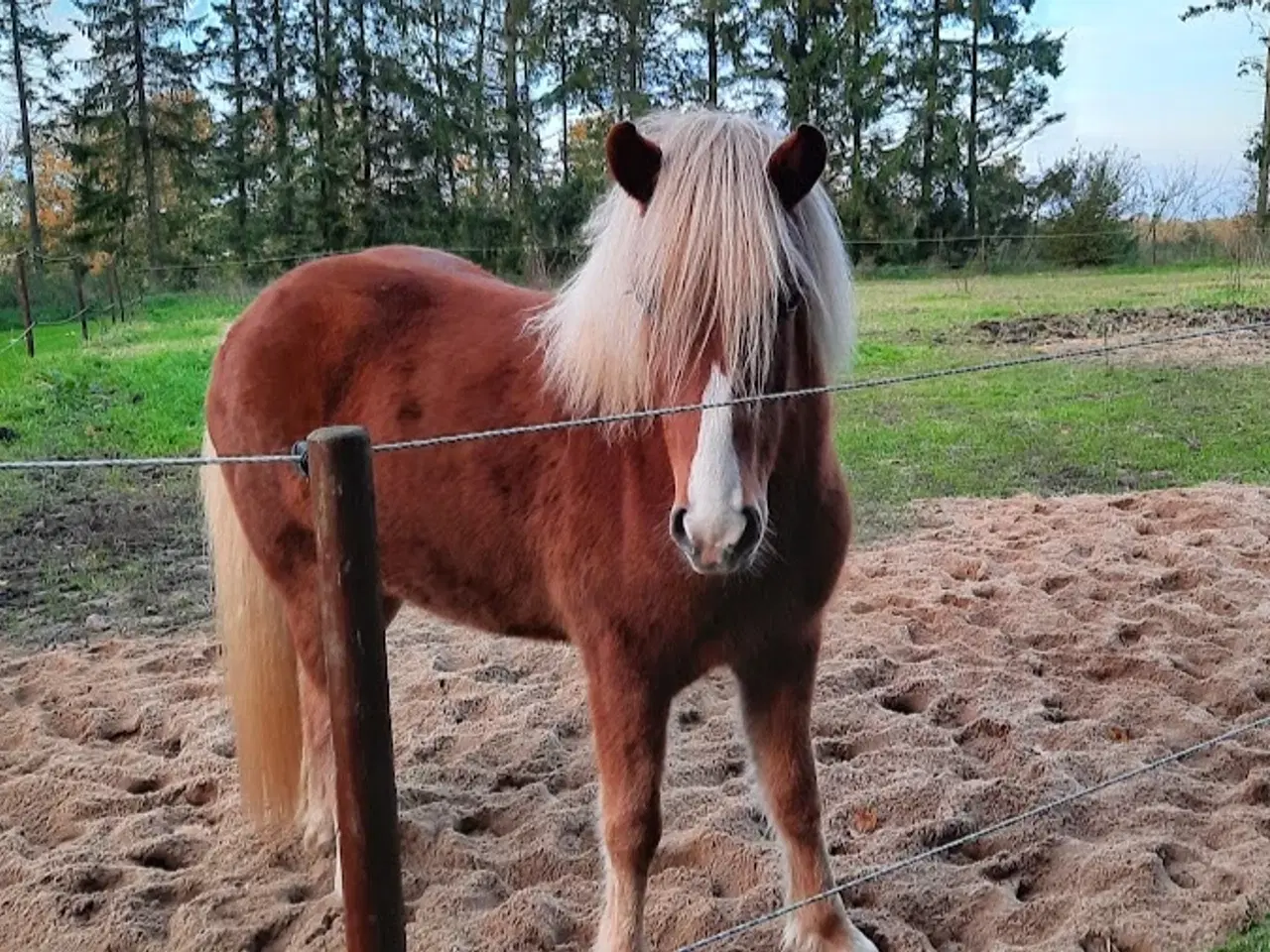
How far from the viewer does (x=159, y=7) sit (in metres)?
24.9

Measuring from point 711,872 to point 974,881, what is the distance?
0.61m

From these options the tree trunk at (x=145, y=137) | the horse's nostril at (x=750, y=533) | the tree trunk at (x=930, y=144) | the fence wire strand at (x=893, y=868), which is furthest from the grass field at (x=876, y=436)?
the tree trunk at (x=930, y=144)

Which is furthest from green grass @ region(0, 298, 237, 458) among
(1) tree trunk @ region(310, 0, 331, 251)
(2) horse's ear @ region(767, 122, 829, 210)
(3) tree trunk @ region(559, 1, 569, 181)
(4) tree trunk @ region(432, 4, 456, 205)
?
(3) tree trunk @ region(559, 1, 569, 181)

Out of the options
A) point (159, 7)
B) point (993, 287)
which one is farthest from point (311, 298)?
point (159, 7)

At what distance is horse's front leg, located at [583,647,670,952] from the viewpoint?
2156mm

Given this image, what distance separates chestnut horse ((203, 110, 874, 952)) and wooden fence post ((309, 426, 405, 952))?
1.82 ft

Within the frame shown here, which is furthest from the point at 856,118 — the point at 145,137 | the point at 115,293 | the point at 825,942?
the point at 825,942

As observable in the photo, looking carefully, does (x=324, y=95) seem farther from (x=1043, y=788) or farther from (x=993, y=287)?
(x=1043, y=788)

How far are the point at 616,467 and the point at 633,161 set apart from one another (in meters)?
0.59

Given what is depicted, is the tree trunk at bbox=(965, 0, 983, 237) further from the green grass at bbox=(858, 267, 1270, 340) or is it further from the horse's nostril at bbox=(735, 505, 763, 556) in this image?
the horse's nostril at bbox=(735, 505, 763, 556)

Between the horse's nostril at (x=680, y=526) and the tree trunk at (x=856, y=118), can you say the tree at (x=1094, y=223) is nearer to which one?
the tree trunk at (x=856, y=118)

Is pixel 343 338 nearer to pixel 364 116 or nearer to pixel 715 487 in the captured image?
pixel 715 487

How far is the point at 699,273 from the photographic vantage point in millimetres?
1874

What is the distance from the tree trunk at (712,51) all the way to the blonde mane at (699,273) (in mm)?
21540
